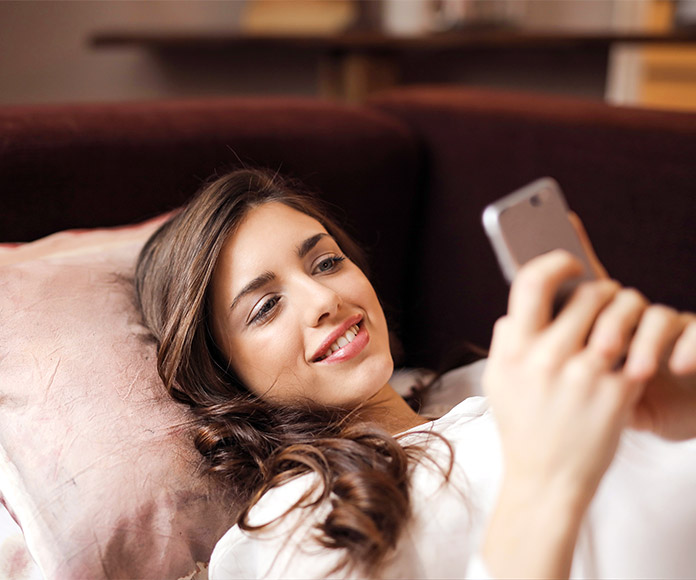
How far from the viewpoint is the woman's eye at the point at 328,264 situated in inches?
38.7

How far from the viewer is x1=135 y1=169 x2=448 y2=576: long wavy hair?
0.68 meters

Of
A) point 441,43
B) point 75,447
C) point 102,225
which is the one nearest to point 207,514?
point 75,447

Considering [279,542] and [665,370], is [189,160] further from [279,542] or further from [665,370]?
[665,370]

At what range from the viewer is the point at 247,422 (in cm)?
89

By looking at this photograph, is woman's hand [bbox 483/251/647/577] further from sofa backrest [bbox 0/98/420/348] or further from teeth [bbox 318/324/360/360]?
sofa backrest [bbox 0/98/420/348]

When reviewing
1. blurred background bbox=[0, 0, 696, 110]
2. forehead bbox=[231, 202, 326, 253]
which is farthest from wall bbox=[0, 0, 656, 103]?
forehead bbox=[231, 202, 326, 253]

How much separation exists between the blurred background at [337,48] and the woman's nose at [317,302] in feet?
5.20

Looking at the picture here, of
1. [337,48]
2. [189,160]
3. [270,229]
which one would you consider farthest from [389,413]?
[337,48]

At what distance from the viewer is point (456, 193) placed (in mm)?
1503

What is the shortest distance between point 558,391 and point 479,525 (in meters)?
0.25

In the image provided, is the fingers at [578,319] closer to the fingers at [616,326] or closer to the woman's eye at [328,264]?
the fingers at [616,326]

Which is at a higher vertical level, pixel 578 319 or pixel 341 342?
pixel 578 319

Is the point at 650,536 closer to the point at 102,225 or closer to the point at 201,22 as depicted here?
the point at 102,225

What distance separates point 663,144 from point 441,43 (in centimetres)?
124
